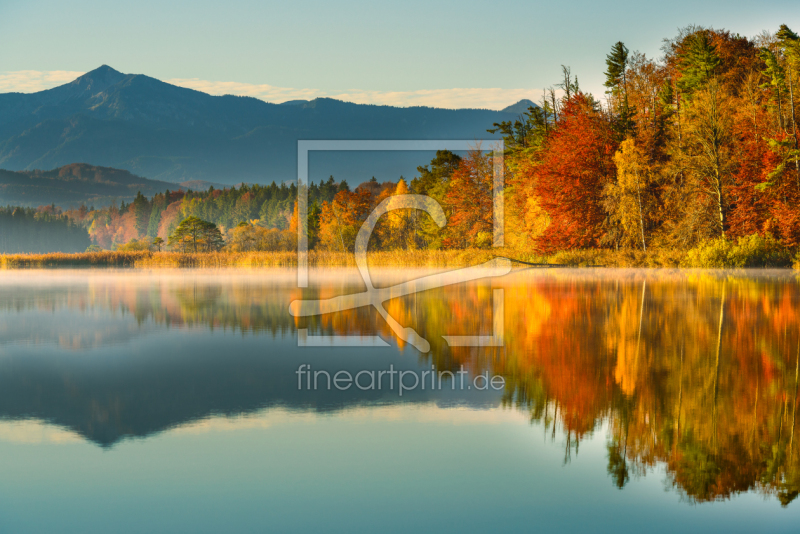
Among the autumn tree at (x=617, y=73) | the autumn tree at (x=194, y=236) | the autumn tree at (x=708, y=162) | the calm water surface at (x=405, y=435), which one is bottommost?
the calm water surface at (x=405, y=435)

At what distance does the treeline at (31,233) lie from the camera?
18725 centimetres

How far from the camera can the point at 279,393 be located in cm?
1007

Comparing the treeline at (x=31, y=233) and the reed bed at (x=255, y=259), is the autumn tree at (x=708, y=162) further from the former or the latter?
the treeline at (x=31, y=233)

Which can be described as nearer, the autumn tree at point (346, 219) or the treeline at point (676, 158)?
the treeline at point (676, 158)

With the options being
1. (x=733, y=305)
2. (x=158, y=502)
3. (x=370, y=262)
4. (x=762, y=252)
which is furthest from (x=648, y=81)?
(x=158, y=502)

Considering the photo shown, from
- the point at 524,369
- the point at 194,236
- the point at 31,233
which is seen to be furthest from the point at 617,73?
the point at 31,233

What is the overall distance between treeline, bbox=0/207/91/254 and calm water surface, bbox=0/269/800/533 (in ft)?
635

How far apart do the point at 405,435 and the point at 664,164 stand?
45845mm

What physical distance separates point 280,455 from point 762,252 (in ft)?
144

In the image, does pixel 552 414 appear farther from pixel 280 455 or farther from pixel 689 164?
pixel 689 164

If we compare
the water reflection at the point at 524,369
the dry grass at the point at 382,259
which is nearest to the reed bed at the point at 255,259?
the dry grass at the point at 382,259

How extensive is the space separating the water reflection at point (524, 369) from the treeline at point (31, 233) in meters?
186

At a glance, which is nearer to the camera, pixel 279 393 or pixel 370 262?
pixel 279 393

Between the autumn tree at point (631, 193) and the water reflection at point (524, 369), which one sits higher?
the autumn tree at point (631, 193)
